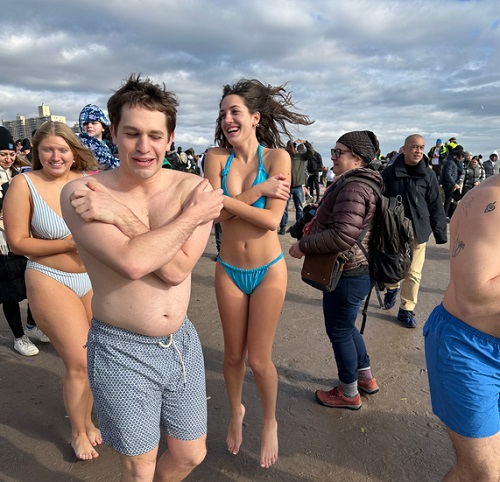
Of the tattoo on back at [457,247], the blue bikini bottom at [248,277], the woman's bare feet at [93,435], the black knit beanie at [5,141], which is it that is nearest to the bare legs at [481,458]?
the tattoo on back at [457,247]

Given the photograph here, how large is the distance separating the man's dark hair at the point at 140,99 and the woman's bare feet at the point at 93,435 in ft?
6.70

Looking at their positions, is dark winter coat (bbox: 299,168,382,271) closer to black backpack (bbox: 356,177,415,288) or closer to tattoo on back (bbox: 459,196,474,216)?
black backpack (bbox: 356,177,415,288)

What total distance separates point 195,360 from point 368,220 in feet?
5.18

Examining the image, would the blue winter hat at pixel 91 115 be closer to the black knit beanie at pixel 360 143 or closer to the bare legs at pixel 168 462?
the black knit beanie at pixel 360 143

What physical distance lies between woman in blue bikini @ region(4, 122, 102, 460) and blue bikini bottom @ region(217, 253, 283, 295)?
94 centimetres

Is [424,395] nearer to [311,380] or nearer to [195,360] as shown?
[311,380]

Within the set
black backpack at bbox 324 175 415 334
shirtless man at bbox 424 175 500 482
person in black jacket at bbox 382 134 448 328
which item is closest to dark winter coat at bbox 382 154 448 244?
person in black jacket at bbox 382 134 448 328

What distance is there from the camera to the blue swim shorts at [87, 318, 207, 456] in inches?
62.6

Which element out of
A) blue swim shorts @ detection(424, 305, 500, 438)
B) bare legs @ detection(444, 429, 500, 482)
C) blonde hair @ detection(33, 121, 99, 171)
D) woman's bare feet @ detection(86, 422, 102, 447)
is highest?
blonde hair @ detection(33, 121, 99, 171)

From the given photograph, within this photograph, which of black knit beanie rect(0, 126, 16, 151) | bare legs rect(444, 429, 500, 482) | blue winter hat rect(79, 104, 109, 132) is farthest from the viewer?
black knit beanie rect(0, 126, 16, 151)

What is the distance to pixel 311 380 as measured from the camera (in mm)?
3375

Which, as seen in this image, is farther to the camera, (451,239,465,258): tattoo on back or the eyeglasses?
the eyeglasses

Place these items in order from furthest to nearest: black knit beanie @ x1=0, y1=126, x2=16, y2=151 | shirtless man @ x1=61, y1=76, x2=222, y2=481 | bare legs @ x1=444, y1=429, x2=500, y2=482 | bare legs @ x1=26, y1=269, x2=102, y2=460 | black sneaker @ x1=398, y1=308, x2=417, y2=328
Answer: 1. black sneaker @ x1=398, y1=308, x2=417, y2=328
2. black knit beanie @ x1=0, y1=126, x2=16, y2=151
3. bare legs @ x1=26, y1=269, x2=102, y2=460
4. bare legs @ x1=444, y1=429, x2=500, y2=482
5. shirtless man @ x1=61, y1=76, x2=222, y2=481

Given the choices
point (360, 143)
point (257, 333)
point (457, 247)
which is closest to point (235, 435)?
point (257, 333)
